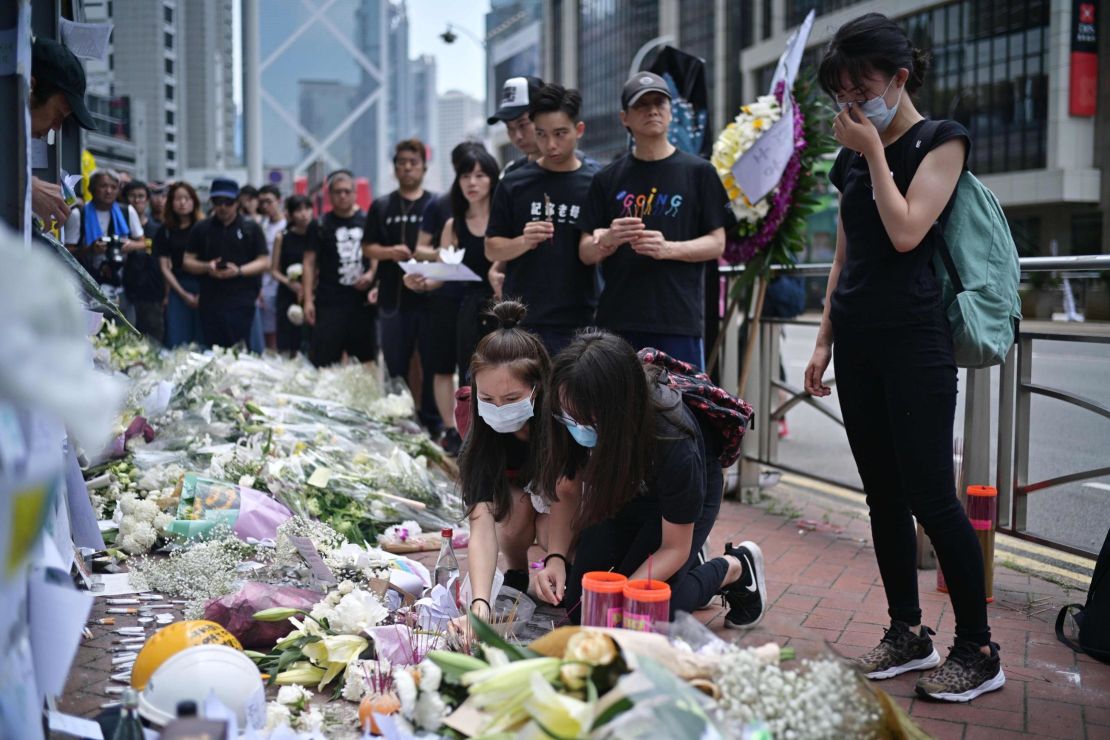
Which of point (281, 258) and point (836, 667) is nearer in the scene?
point (836, 667)

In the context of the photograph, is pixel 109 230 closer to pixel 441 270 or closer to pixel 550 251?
pixel 441 270

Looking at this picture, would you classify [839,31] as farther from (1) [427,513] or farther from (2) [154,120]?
(2) [154,120]

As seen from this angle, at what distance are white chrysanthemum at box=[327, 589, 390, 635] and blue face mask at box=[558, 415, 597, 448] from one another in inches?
31.2

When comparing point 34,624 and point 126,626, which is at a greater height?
point 34,624

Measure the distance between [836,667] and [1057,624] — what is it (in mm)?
2034

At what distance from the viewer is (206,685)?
7.90 feet

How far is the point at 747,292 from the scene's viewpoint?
240 inches

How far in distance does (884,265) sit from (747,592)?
1.33 metres

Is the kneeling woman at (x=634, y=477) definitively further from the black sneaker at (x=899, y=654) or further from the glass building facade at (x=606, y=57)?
the glass building facade at (x=606, y=57)

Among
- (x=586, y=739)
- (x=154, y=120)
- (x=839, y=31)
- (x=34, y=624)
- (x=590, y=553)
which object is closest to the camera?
(x=586, y=739)

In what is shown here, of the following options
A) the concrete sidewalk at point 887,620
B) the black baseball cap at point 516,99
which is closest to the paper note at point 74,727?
the concrete sidewalk at point 887,620

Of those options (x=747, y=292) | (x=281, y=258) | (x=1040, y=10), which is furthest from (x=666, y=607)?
(x=1040, y=10)

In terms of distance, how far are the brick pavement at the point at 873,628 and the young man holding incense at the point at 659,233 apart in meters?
1.09

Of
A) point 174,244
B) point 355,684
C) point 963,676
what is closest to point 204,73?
point 174,244
